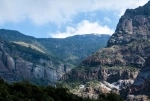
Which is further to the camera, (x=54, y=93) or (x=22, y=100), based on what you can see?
(x=54, y=93)

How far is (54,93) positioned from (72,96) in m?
6.76

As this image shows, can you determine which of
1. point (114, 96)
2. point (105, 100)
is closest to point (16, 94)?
point (105, 100)

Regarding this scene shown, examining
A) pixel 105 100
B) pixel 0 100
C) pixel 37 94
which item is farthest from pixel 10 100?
pixel 105 100

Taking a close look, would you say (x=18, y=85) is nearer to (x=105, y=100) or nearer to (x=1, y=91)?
(x=1, y=91)

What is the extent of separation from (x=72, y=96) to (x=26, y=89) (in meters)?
17.7

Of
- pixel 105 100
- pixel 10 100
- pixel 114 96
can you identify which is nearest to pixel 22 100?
pixel 10 100

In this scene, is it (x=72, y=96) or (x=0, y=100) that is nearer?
(x=0, y=100)

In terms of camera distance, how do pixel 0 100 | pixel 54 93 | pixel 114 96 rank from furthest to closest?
pixel 114 96 → pixel 54 93 → pixel 0 100

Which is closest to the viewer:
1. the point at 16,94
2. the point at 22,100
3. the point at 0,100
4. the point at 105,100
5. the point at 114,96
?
the point at 0,100

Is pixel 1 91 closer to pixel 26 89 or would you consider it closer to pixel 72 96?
pixel 26 89

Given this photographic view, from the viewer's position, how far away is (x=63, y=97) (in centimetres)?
14025

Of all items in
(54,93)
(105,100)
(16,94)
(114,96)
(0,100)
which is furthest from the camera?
(114,96)

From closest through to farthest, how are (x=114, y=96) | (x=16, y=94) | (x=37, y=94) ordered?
(x=16, y=94) → (x=37, y=94) → (x=114, y=96)

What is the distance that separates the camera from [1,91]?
11575 cm
